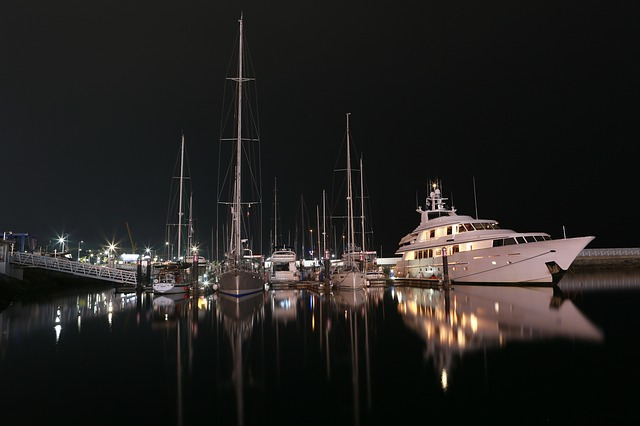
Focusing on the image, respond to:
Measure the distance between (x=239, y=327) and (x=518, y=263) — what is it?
3358 cm

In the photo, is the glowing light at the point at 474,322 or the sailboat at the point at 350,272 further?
the sailboat at the point at 350,272

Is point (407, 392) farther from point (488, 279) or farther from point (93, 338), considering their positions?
point (488, 279)

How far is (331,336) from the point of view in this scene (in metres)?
19.2

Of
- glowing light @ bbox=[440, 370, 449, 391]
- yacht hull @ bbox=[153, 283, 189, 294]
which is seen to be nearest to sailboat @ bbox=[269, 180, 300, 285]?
yacht hull @ bbox=[153, 283, 189, 294]

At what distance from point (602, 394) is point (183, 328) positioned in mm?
17733

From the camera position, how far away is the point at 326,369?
1334 centimetres

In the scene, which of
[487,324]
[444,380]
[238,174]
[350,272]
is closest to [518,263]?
[350,272]

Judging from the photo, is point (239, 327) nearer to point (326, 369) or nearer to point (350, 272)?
point (326, 369)

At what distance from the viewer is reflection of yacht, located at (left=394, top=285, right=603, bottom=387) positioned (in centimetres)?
1628

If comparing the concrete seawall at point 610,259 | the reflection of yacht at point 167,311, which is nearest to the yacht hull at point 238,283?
the reflection of yacht at point 167,311

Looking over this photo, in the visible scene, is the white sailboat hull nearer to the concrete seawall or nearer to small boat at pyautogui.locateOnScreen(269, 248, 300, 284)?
small boat at pyautogui.locateOnScreen(269, 248, 300, 284)

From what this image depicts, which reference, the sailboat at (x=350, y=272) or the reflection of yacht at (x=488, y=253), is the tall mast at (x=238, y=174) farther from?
the reflection of yacht at (x=488, y=253)

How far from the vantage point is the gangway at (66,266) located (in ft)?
161

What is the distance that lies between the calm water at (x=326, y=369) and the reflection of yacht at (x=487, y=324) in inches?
→ 4.7
